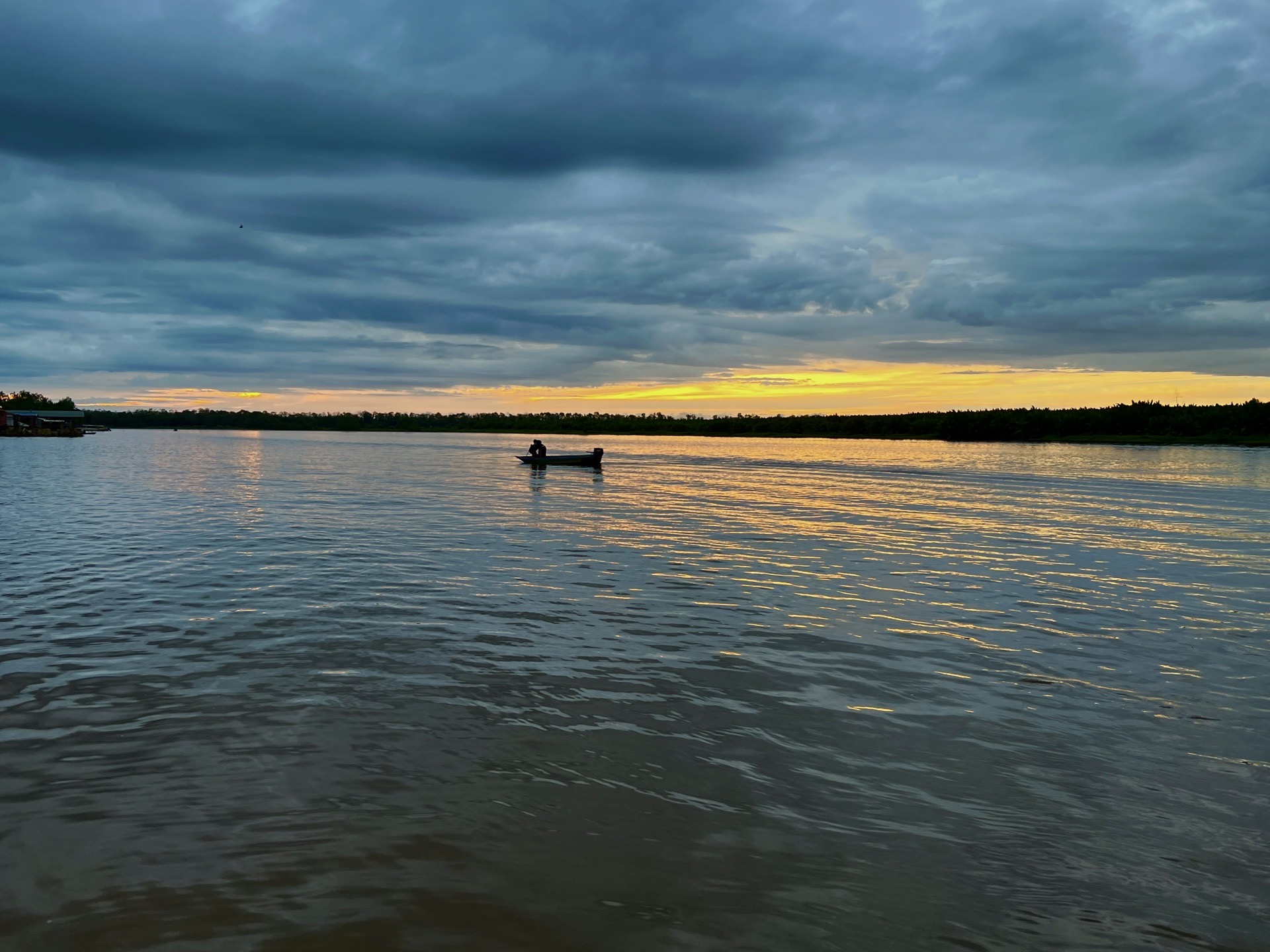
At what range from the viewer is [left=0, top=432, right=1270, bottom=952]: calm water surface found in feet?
18.8

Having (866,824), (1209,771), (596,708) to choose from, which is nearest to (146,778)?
(596,708)

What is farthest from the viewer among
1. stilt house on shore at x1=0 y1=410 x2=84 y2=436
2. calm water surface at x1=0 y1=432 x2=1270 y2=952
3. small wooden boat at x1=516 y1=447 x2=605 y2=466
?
stilt house on shore at x1=0 y1=410 x2=84 y2=436

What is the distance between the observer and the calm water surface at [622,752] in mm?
5742

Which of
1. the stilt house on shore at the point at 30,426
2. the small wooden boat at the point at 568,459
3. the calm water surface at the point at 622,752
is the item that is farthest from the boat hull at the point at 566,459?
Result: the stilt house on shore at the point at 30,426

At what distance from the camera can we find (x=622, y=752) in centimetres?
855

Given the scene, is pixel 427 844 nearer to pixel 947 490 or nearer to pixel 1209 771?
pixel 1209 771

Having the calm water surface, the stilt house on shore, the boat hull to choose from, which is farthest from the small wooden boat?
the stilt house on shore

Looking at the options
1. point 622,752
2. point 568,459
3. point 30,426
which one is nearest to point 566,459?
point 568,459

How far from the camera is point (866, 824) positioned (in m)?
7.11

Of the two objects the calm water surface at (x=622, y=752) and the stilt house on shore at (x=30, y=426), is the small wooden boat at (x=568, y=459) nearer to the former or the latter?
the calm water surface at (x=622, y=752)

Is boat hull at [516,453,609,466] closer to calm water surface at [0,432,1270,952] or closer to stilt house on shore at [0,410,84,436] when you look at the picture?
calm water surface at [0,432,1270,952]

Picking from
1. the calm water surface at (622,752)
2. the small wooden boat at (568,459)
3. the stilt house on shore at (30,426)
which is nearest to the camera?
the calm water surface at (622,752)

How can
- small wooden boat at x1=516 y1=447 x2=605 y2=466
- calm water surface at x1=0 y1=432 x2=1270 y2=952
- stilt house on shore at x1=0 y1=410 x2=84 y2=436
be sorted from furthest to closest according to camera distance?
stilt house on shore at x1=0 y1=410 x2=84 y2=436, small wooden boat at x1=516 y1=447 x2=605 y2=466, calm water surface at x1=0 y1=432 x2=1270 y2=952

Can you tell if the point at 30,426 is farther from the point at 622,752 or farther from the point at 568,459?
the point at 622,752
